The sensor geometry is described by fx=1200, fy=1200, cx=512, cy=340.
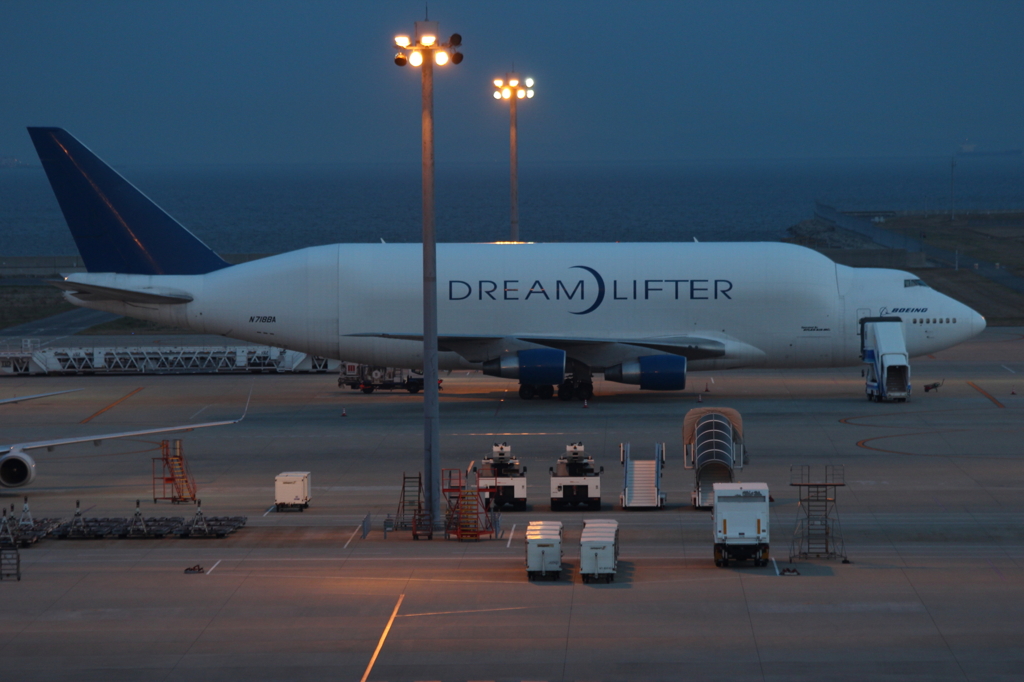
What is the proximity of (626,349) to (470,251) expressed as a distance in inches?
289

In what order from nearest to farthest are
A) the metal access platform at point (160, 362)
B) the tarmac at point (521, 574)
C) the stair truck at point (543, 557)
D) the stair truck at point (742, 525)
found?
1. the tarmac at point (521, 574)
2. the stair truck at point (543, 557)
3. the stair truck at point (742, 525)
4. the metal access platform at point (160, 362)

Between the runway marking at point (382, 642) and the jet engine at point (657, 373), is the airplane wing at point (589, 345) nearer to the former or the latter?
the jet engine at point (657, 373)

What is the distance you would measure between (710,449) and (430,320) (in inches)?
339

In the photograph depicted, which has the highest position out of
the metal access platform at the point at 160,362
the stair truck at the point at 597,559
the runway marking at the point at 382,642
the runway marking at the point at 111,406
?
the metal access platform at the point at 160,362

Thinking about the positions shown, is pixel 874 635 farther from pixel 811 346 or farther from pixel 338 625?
pixel 811 346

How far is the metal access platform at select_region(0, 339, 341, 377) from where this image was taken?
5666 cm

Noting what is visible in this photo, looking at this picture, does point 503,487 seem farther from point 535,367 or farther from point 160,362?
point 160,362

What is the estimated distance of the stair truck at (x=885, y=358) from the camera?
45250mm

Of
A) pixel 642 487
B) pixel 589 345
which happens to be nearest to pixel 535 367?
pixel 589 345

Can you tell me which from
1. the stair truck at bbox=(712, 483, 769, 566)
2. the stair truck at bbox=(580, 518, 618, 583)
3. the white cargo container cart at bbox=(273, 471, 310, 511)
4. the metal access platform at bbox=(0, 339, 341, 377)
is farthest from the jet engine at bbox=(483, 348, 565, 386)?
the stair truck at bbox=(580, 518, 618, 583)

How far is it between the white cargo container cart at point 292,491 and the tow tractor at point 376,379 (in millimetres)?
20335

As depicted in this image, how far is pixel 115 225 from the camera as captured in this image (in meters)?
47.6

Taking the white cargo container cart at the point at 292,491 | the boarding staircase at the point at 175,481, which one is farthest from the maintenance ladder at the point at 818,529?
the boarding staircase at the point at 175,481

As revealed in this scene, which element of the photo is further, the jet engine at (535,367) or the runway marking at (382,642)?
the jet engine at (535,367)
